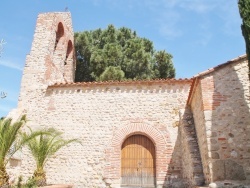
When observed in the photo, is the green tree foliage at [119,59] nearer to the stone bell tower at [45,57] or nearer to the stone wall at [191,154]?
the stone bell tower at [45,57]

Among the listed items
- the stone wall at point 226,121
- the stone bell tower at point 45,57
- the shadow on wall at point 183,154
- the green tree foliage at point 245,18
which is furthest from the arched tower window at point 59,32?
the green tree foliage at point 245,18

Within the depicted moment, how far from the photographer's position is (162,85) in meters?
10.6

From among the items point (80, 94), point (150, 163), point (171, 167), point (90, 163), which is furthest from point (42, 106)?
point (171, 167)

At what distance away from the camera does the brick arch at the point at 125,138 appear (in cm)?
972

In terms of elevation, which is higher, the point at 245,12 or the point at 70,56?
the point at 70,56

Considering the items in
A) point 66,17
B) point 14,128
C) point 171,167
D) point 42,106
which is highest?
point 66,17

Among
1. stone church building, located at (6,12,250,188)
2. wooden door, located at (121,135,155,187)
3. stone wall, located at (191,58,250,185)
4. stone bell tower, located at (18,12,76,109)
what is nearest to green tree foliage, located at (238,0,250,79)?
stone wall, located at (191,58,250,185)

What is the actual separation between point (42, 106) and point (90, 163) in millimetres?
3434

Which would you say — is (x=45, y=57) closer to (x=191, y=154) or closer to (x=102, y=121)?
(x=102, y=121)

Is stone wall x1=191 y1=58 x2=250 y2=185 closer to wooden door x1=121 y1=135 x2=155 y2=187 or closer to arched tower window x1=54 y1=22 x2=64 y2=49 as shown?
wooden door x1=121 y1=135 x2=155 y2=187

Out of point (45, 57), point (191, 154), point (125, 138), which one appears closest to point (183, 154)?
point (191, 154)

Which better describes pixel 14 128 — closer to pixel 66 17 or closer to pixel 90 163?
pixel 90 163

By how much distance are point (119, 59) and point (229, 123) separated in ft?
40.5

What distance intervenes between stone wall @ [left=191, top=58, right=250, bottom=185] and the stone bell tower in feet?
25.2
